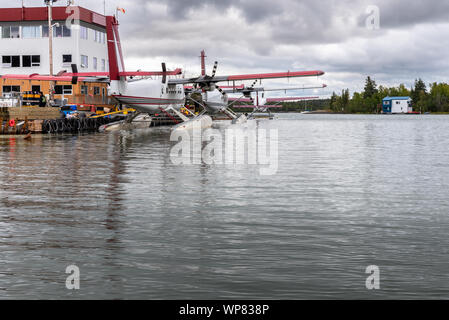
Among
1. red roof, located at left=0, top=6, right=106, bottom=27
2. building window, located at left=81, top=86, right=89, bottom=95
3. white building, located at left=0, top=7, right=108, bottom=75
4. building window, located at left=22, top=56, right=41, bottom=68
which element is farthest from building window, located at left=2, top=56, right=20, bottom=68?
building window, located at left=81, top=86, right=89, bottom=95

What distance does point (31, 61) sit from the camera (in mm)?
63250

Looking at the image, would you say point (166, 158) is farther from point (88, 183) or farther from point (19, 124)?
point (19, 124)

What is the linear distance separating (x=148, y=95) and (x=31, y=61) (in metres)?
25.0

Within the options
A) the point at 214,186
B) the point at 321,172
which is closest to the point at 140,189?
the point at 214,186

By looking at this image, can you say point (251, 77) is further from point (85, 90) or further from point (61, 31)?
point (61, 31)

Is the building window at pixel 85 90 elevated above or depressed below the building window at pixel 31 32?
below

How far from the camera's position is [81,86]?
203ft

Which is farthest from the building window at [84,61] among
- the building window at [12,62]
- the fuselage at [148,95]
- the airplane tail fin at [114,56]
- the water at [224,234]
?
the water at [224,234]

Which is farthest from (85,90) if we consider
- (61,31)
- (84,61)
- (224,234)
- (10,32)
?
(224,234)

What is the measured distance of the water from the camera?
605 centimetres

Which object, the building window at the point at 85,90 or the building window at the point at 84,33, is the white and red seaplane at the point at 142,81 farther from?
the building window at the point at 84,33

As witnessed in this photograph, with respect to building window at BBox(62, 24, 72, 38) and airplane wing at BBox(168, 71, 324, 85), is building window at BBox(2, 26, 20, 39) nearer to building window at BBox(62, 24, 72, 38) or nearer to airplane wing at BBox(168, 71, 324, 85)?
building window at BBox(62, 24, 72, 38)

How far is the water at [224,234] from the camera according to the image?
6.05m
